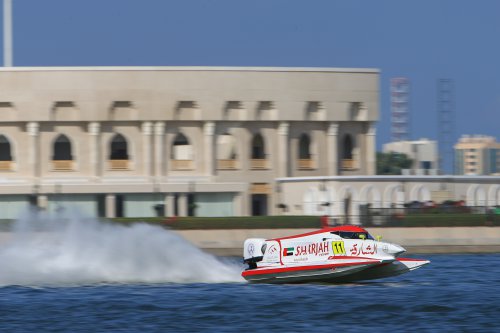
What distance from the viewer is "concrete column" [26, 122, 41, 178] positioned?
3292 inches

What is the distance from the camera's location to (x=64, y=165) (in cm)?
8431

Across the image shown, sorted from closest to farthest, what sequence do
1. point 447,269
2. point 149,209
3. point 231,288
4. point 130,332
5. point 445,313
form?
point 130,332 → point 445,313 → point 231,288 → point 447,269 → point 149,209

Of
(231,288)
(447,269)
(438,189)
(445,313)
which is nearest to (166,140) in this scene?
(438,189)

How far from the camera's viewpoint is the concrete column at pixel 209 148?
85438 mm

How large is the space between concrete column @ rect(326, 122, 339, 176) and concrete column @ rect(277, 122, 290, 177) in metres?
3.47

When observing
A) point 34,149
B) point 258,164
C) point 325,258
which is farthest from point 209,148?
point 325,258

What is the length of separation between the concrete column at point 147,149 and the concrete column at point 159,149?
38 centimetres

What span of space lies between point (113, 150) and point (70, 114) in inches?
178

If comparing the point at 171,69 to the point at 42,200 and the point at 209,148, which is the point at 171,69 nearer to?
the point at 209,148

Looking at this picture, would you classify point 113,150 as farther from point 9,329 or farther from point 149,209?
point 9,329

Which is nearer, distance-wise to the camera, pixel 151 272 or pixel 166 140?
pixel 151 272

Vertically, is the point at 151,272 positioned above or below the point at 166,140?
below

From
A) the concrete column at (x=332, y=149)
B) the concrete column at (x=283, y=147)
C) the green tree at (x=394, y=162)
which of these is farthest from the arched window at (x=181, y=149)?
the green tree at (x=394, y=162)

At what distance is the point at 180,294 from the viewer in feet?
132
